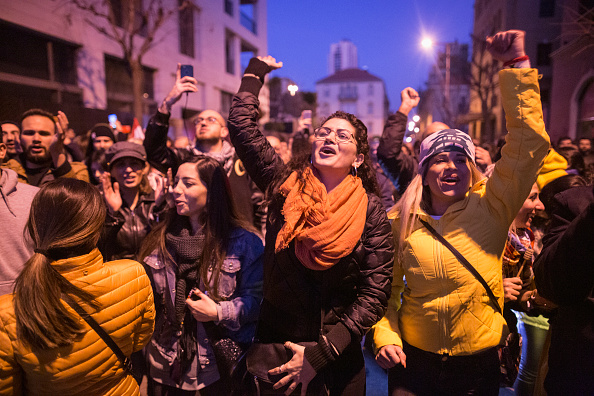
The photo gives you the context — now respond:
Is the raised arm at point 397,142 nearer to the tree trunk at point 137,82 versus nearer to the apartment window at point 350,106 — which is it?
the tree trunk at point 137,82

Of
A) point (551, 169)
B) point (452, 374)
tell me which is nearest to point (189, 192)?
point (452, 374)

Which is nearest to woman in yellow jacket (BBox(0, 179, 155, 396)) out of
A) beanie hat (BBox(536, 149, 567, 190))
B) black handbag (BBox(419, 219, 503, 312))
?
black handbag (BBox(419, 219, 503, 312))

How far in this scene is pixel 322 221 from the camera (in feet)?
6.19

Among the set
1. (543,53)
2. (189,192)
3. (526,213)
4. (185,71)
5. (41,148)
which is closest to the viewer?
(189,192)

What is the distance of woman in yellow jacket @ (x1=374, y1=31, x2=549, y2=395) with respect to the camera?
1.82 metres

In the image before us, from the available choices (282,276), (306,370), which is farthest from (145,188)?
(306,370)

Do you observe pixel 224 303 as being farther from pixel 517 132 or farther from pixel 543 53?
pixel 543 53

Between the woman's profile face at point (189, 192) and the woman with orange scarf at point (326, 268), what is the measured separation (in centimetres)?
54

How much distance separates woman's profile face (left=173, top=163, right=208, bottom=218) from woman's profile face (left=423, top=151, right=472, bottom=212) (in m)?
1.44

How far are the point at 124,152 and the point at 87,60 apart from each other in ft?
33.2

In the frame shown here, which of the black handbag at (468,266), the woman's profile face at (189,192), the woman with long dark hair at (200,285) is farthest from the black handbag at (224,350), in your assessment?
the black handbag at (468,266)

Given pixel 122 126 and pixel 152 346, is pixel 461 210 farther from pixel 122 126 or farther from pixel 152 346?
pixel 122 126

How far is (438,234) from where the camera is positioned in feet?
6.42

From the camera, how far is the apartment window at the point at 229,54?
2252 cm
